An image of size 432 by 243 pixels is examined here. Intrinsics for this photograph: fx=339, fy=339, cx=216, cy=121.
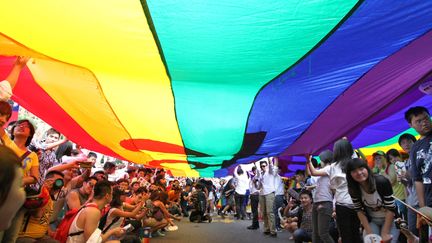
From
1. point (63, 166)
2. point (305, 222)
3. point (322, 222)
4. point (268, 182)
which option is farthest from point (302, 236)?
point (63, 166)

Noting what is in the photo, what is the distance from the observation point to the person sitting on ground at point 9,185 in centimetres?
86

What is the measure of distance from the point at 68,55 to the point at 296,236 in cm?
370

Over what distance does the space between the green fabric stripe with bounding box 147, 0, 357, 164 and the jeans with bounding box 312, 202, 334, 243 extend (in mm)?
1657

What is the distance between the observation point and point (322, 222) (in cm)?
389

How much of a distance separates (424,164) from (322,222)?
162cm

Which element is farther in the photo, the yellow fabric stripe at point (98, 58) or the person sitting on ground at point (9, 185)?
the yellow fabric stripe at point (98, 58)

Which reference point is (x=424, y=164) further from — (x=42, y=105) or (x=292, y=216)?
(x=42, y=105)

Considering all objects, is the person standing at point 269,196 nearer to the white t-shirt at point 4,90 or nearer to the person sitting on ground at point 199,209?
the person sitting on ground at point 199,209

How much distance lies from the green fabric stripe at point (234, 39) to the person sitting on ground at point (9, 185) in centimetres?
124

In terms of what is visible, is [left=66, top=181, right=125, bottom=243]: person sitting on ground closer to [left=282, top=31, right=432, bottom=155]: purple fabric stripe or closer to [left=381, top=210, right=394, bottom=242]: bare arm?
[left=381, top=210, right=394, bottom=242]: bare arm

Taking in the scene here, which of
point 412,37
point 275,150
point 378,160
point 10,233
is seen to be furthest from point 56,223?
point 378,160

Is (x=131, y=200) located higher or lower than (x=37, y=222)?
higher

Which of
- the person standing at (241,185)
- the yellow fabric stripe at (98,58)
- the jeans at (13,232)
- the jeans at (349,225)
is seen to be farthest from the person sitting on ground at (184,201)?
the jeans at (13,232)

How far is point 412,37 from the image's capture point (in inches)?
90.4
